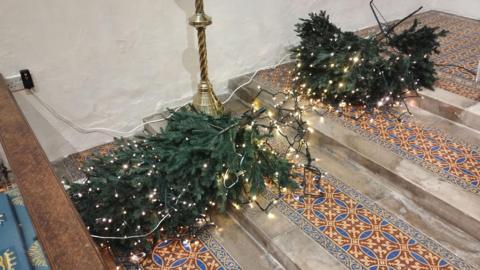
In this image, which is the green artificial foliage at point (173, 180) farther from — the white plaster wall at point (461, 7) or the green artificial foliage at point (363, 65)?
the white plaster wall at point (461, 7)

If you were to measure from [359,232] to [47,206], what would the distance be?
5.07 feet

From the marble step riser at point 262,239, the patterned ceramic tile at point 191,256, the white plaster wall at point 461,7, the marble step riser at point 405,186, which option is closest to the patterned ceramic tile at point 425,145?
the marble step riser at point 405,186

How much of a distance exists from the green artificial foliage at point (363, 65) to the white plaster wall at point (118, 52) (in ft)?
2.01

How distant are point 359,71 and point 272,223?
130 cm

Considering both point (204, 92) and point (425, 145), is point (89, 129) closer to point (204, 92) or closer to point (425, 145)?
point (204, 92)

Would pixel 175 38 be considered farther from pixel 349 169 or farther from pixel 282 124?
pixel 349 169

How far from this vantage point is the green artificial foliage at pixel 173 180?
2098 mm

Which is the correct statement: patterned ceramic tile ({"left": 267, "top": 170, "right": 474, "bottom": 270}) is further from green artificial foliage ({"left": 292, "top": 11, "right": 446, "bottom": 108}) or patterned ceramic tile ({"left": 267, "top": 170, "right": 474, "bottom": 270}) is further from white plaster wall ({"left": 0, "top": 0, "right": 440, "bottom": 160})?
white plaster wall ({"left": 0, "top": 0, "right": 440, "bottom": 160})

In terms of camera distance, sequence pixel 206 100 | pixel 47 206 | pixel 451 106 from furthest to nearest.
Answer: pixel 206 100, pixel 451 106, pixel 47 206

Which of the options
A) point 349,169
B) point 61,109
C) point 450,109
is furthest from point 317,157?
point 61,109

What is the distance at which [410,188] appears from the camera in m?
2.32

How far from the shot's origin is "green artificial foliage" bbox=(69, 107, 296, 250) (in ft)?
6.88

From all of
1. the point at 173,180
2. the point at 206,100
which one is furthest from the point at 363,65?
the point at 173,180

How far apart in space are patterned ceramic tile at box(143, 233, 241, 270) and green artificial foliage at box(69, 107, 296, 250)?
0.24ft
